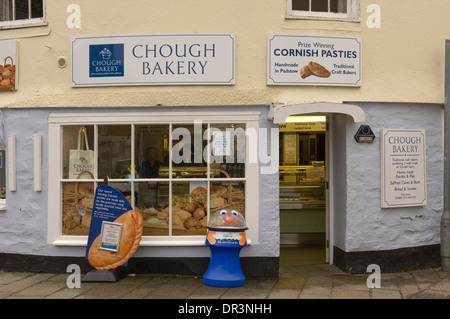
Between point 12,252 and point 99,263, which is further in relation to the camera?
point 12,252

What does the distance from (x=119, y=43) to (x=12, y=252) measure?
12.6 feet

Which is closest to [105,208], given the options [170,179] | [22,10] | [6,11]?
[170,179]

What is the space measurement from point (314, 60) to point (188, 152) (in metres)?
2.48

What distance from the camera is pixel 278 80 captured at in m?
7.82

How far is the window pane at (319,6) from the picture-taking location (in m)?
8.23

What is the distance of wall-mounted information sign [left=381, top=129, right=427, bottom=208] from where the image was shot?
26.5 ft

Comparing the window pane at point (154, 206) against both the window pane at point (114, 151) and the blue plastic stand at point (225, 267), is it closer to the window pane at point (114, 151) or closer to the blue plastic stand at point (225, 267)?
the window pane at point (114, 151)

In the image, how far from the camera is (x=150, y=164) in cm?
798

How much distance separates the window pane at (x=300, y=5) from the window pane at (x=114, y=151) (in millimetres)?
3345

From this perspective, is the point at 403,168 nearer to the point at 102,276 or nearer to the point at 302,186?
the point at 302,186

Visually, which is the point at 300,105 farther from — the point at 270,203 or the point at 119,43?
the point at 119,43

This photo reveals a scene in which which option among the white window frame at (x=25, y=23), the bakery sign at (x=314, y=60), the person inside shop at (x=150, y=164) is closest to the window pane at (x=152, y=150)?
the person inside shop at (x=150, y=164)

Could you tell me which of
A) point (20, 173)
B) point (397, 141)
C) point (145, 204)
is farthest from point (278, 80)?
point (20, 173)

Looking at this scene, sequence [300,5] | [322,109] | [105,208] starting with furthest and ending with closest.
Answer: [300,5], [322,109], [105,208]
